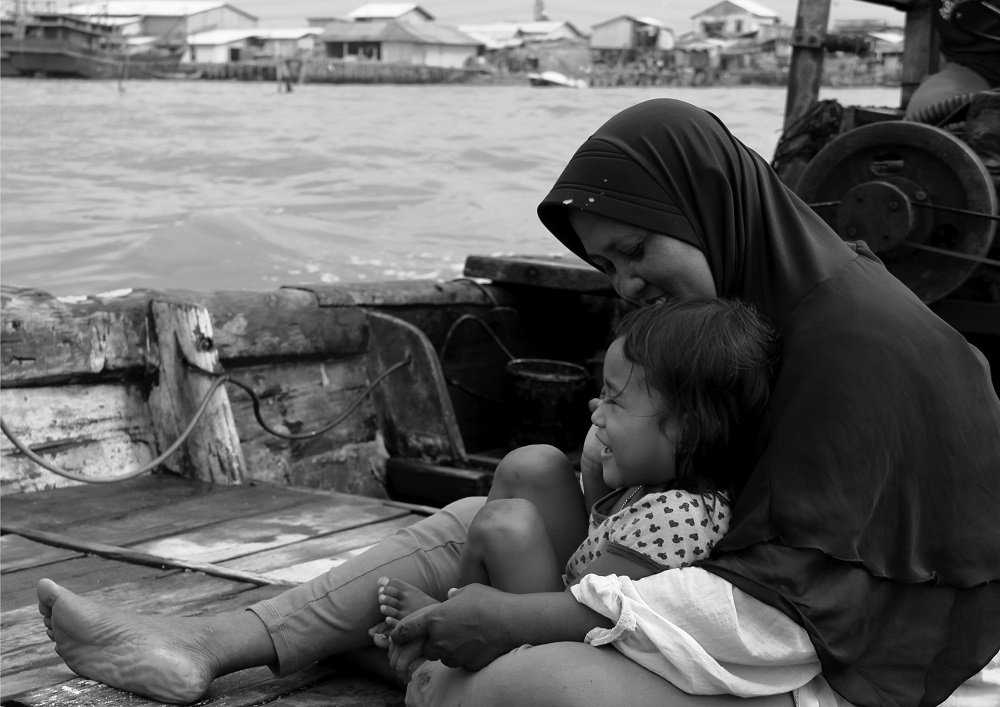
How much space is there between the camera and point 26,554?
2850 mm

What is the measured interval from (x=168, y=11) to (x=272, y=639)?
93.9 m

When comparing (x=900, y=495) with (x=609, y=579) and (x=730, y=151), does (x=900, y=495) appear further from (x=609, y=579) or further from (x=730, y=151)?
(x=730, y=151)

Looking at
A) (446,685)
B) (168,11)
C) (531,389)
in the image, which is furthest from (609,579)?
(168,11)

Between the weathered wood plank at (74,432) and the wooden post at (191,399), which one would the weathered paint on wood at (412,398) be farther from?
the weathered wood plank at (74,432)

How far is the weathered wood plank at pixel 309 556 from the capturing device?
8.92ft

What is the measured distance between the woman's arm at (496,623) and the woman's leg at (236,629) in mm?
360

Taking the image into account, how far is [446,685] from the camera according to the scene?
1.74 m

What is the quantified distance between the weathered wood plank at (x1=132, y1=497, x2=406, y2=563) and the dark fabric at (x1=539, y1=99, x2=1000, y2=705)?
1.60 meters

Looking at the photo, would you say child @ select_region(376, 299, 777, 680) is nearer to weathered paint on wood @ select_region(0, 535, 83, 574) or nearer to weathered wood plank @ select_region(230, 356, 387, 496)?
weathered paint on wood @ select_region(0, 535, 83, 574)

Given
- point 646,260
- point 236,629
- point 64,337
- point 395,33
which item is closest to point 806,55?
point 64,337

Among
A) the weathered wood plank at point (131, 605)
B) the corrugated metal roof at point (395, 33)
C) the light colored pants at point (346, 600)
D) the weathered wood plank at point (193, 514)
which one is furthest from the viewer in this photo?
the corrugated metal roof at point (395, 33)

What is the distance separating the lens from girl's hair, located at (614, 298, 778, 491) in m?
1.62

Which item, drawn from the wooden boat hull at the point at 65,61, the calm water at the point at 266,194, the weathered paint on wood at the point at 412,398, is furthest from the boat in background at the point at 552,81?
the weathered paint on wood at the point at 412,398

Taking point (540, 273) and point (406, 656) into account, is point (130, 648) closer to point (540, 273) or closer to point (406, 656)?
point (406, 656)
